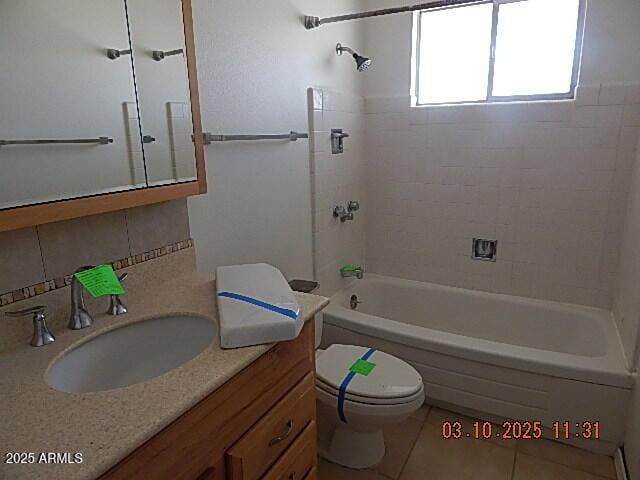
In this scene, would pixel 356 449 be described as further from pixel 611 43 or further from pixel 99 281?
pixel 611 43

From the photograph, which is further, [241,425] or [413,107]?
[413,107]

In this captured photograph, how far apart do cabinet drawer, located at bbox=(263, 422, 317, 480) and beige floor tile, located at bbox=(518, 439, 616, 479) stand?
117cm

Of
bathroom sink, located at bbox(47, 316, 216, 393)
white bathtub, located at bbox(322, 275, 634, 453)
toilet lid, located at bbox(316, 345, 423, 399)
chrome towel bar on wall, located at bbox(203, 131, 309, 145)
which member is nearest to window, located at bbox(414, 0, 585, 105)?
chrome towel bar on wall, located at bbox(203, 131, 309, 145)

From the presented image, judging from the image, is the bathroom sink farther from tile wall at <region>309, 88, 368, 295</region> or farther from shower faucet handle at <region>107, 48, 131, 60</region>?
tile wall at <region>309, 88, 368, 295</region>

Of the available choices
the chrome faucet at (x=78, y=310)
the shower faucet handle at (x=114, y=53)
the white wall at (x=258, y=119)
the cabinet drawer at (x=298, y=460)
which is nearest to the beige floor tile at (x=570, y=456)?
the cabinet drawer at (x=298, y=460)

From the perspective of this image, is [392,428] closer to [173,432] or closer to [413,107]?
[173,432]

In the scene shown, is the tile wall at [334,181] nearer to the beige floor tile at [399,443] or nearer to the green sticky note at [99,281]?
the beige floor tile at [399,443]

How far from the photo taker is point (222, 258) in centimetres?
167

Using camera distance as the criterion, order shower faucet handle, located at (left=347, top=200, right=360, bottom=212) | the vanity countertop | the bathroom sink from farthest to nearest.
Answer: shower faucet handle, located at (left=347, top=200, right=360, bottom=212) → the bathroom sink → the vanity countertop

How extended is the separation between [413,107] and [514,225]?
3.11 ft

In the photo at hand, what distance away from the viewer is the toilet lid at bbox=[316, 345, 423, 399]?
158 cm

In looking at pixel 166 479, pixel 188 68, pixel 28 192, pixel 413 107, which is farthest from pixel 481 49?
pixel 166 479

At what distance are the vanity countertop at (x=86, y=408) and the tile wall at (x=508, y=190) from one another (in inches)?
79.0

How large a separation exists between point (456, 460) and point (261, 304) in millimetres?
1324
